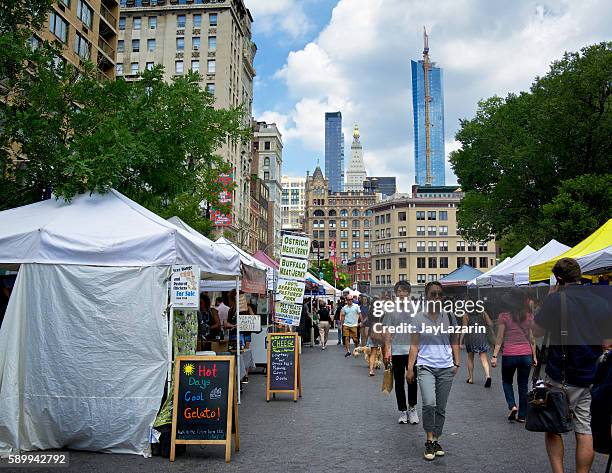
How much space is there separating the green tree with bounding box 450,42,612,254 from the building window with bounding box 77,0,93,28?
2634 cm

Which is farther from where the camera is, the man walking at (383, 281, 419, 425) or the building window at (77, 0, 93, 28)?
the building window at (77, 0, 93, 28)

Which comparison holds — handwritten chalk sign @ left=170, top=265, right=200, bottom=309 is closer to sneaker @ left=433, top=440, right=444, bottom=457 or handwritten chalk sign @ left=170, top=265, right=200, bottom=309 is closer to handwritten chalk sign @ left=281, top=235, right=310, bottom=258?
sneaker @ left=433, top=440, right=444, bottom=457

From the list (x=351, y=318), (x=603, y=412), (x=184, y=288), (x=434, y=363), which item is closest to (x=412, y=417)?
(x=434, y=363)

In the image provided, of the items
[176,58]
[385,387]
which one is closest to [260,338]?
[385,387]

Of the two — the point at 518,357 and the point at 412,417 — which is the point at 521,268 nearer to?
the point at 518,357

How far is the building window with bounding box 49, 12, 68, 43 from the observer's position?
34838 mm

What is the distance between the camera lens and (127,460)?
679cm

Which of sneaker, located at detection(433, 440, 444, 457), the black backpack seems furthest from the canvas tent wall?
the black backpack

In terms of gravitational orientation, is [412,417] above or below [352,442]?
above

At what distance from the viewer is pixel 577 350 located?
5.21 metres

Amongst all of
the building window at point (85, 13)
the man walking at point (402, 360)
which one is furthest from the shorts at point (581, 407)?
the building window at point (85, 13)

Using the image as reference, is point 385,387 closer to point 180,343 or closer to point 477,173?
point 180,343

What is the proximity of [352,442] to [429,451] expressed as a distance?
3.97ft

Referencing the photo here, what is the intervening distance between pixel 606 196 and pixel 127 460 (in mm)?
24377
